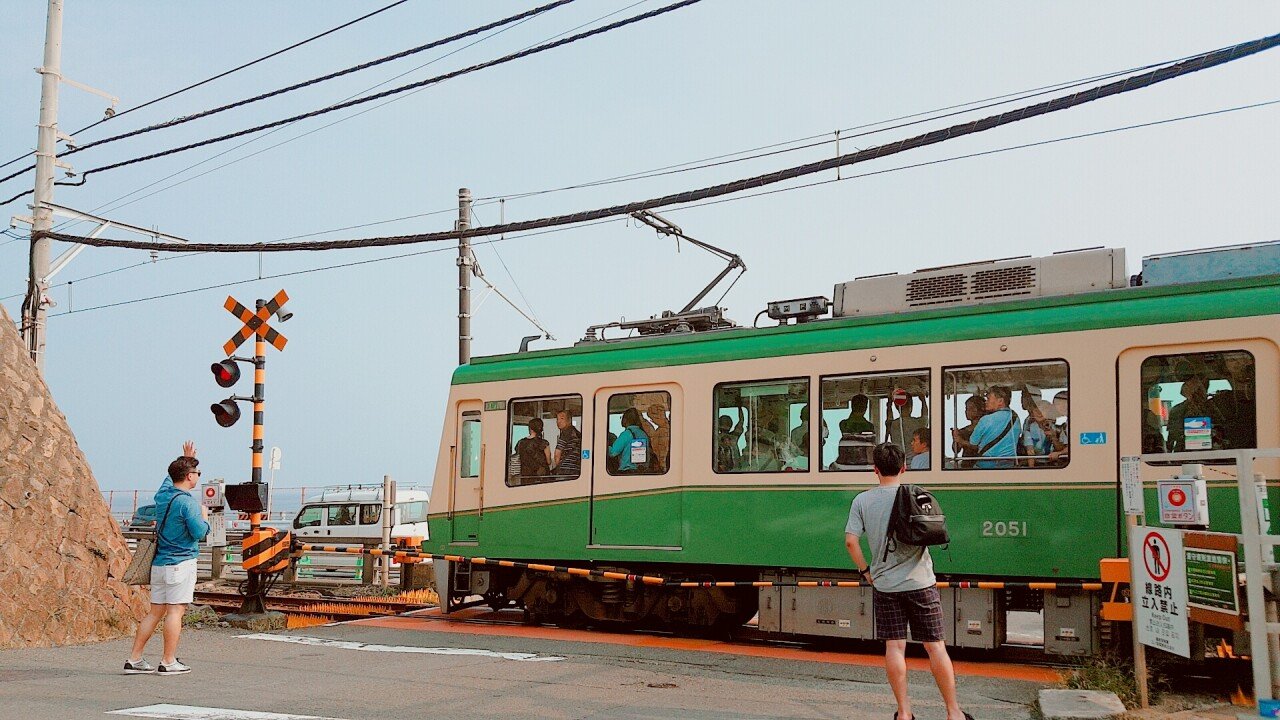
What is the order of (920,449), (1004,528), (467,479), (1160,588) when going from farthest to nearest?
(467,479), (920,449), (1004,528), (1160,588)

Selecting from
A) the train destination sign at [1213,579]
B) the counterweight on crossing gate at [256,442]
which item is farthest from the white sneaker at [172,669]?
the train destination sign at [1213,579]

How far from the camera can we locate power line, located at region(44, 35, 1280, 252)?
372 inches

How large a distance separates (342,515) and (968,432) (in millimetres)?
17745

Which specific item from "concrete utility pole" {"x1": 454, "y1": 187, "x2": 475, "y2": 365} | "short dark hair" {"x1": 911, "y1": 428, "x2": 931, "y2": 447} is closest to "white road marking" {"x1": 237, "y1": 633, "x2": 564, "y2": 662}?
"short dark hair" {"x1": 911, "y1": 428, "x2": 931, "y2": 447}

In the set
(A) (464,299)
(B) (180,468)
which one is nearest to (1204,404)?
(B) (180,468)

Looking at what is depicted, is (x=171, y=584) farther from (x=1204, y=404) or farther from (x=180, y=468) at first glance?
(x=1204, y=404)

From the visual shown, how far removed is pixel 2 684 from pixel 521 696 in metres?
3.90

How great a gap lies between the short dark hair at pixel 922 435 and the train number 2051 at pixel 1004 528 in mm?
875

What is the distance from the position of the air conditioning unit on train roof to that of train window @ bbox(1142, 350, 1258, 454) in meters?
1.02

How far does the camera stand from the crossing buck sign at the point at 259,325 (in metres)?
13.6

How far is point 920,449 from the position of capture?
10.4m

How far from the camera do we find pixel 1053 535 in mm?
9617

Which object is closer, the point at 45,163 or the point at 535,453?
the point at 535,453

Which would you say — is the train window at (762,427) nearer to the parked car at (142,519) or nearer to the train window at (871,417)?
the train window at (871,417)
